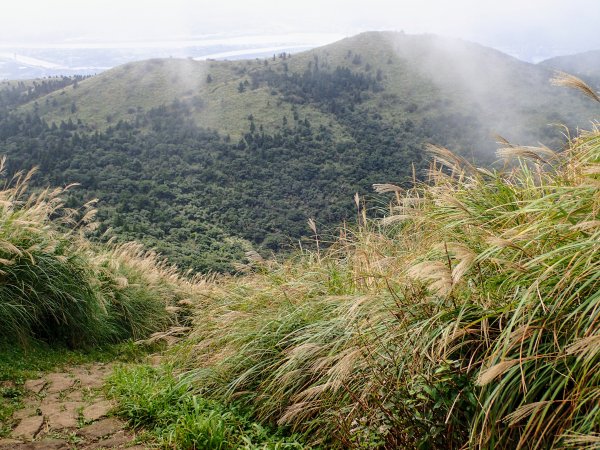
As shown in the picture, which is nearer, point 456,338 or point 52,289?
point 456,338

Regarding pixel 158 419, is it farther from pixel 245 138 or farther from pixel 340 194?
pixel 245 138

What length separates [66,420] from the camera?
3.21m

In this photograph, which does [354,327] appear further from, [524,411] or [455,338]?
[524,411]

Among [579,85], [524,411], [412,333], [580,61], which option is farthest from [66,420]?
[580,61]

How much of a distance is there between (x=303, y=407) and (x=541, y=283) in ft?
4.62

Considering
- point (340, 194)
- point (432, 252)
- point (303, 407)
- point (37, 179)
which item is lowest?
point (340, 194)

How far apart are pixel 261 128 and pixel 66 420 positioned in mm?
75461

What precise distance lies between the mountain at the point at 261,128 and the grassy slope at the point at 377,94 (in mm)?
365

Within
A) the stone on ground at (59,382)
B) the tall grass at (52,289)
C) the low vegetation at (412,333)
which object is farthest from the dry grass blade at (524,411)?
the tall grass at (52,289)

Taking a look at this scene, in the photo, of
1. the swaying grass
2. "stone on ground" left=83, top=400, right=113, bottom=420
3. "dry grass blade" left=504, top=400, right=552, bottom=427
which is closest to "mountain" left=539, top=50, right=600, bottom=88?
the swaying grass

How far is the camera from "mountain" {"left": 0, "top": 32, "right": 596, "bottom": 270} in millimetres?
48969

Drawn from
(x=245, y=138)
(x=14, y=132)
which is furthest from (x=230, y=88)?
(x=14, y=132)

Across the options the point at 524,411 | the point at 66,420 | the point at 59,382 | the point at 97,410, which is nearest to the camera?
the point at 524,411

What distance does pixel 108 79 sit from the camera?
313 feet
